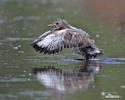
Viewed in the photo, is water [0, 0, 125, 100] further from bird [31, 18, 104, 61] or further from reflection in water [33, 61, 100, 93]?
bird [31, 18, 104, 61]

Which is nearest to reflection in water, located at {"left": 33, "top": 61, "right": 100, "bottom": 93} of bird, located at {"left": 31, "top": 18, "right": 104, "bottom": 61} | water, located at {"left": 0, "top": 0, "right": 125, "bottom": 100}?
water, located at {"left": 0, "top": 0, "right": 125, "bottom": 100}

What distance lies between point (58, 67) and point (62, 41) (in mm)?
739

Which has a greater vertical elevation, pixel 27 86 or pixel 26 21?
pixel 26 21

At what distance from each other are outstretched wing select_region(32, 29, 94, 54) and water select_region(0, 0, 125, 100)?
34 centimetres

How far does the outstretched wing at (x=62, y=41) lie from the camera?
10969mm

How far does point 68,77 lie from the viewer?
9.48 m

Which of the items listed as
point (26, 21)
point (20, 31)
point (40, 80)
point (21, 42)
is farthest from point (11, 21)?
point (40, 80)

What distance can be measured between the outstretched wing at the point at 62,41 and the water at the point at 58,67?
34 centimetres

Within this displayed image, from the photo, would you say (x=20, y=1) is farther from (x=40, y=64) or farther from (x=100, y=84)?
(x=100, y=84)

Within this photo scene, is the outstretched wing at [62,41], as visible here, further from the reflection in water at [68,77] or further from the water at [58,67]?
the reflection in water at [68,77]

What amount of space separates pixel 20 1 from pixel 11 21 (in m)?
7.99

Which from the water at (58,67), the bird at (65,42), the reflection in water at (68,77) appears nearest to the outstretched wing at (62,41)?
the bird at (65,42)

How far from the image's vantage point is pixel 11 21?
18.8m

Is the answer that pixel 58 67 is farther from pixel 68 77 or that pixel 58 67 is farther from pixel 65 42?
pixel 68 77
